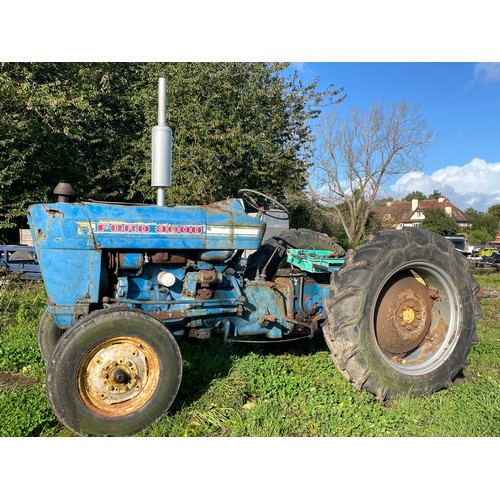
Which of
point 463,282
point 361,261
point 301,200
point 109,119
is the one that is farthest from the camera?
point 301,200

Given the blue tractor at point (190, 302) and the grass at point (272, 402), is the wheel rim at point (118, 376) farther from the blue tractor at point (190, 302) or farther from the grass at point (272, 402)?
the grass at point (272, 402)

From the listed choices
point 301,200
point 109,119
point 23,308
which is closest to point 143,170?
point 109,119

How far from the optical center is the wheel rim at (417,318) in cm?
390

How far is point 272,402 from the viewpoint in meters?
3.50

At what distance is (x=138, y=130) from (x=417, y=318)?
12.3 metres

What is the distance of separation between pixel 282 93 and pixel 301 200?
29.3ft

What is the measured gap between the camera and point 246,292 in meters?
4.05

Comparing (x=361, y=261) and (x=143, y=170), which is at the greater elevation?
(x=143, y=170)

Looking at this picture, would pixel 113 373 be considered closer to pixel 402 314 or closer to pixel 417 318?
pixel 402 314

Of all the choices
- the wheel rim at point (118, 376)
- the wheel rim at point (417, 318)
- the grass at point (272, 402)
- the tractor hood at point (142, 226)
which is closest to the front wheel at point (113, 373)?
the wheel rim at point (118, 376)

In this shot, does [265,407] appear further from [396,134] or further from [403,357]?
[396,134]

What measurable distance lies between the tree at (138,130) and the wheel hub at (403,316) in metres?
8.65

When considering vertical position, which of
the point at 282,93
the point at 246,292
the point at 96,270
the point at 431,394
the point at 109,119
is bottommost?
the point at 431,394

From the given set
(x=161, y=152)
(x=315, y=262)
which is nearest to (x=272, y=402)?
(x=315, y=262)
